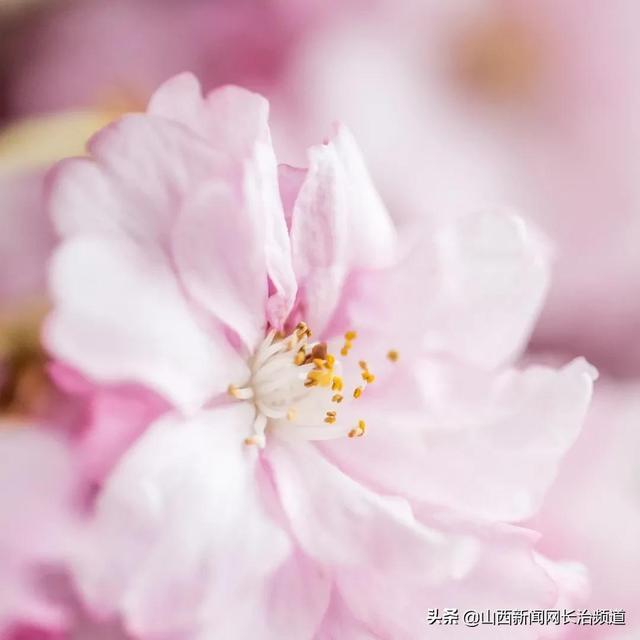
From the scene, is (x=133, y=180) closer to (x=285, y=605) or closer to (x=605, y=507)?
(x=285, y=605)

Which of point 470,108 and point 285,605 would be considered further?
point 470,108

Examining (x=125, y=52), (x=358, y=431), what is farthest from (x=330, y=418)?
(x=125, y=52)

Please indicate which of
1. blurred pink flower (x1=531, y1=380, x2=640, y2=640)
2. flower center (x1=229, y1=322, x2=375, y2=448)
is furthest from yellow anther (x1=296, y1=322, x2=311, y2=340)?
blurred pink flower (x1=531, y1=380, x2=640, y2=640)

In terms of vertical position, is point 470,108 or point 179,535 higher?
point 470,108

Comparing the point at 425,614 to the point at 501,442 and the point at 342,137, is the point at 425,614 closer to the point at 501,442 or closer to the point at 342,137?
the point at 501,442

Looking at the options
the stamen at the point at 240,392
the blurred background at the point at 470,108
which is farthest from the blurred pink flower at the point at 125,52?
the stamen at the point at 240,392

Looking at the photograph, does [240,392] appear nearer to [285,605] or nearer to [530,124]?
[285,605]
